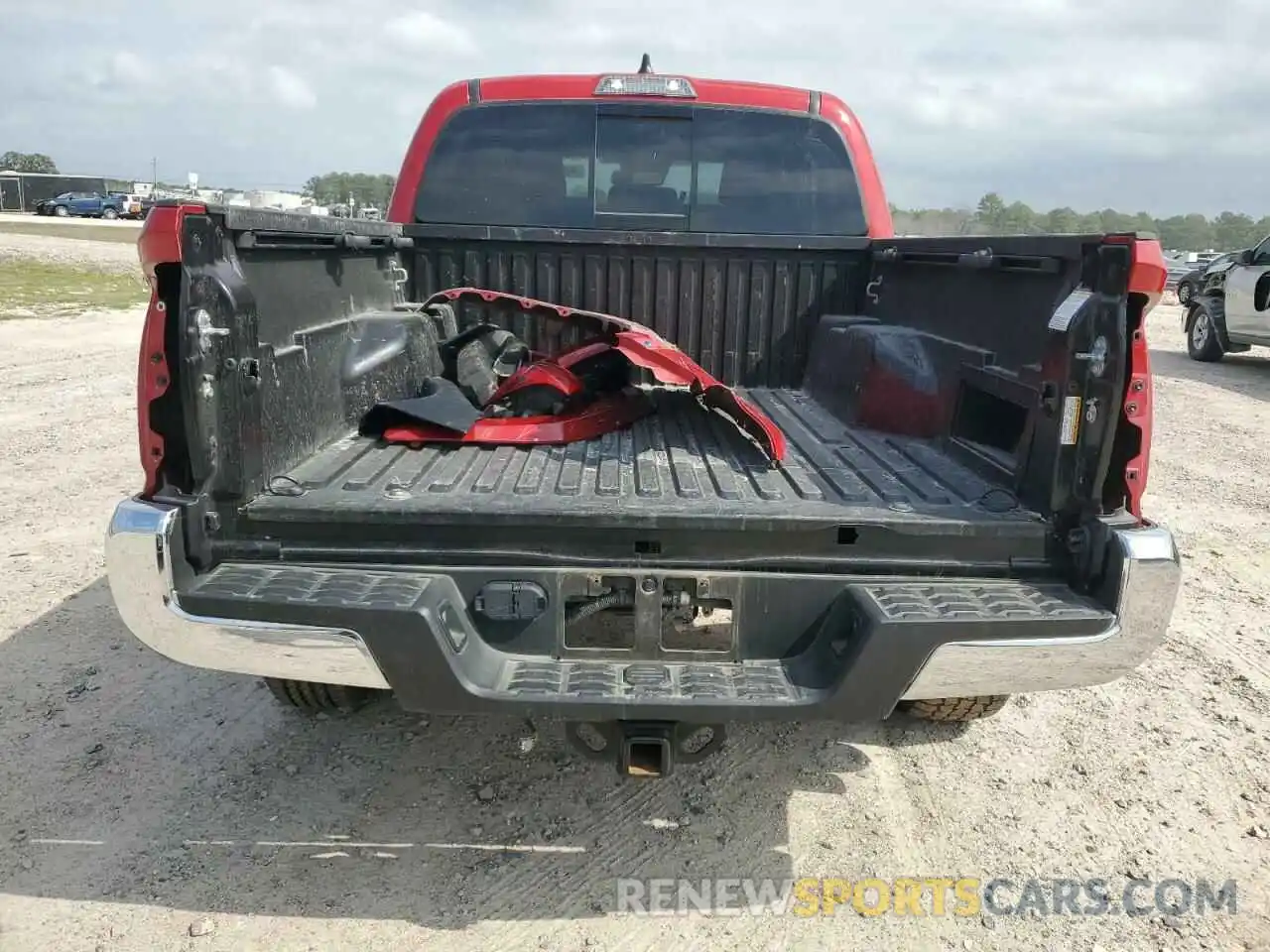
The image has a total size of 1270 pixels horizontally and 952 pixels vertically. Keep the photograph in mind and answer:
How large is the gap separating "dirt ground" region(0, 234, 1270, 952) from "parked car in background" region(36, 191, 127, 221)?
2340 inches

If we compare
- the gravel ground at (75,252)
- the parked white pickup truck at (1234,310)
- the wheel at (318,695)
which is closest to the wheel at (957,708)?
the wheel at (318,695)

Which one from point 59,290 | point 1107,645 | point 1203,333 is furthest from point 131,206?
point 1107,645

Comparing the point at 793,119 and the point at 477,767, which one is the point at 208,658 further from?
the point at 793,119

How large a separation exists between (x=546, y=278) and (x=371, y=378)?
1.14m

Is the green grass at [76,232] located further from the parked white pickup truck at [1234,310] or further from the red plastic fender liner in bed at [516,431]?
the red plastic fender liner in bed at [516,431]

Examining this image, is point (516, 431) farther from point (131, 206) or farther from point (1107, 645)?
point (131, 206)

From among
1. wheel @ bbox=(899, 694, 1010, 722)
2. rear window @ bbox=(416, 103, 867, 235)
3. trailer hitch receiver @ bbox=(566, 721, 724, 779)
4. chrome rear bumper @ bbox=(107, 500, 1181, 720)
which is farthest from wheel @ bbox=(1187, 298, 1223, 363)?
trailer hitch receiver @ bbox=(566, 721, 724, 779)

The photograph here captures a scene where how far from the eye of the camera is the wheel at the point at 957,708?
3293 mm

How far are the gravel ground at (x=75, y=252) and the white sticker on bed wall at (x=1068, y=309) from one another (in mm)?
24313

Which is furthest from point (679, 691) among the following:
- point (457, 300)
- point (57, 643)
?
point (57, 643)

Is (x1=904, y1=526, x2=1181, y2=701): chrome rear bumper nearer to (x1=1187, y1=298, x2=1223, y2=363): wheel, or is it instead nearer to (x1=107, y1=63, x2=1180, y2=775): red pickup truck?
(x1=107, y1=63, x2=1180, y2=775): red pickup truck

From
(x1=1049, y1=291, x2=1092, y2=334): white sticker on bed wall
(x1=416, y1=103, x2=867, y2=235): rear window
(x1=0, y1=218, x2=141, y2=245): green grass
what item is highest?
(x1=416, y1=103, x2=867, y2=235): rear window

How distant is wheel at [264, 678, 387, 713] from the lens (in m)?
3.18

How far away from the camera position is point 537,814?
2963mm
